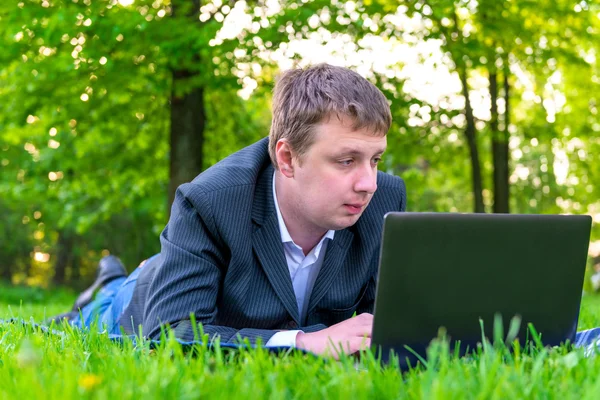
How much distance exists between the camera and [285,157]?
283 centimetres

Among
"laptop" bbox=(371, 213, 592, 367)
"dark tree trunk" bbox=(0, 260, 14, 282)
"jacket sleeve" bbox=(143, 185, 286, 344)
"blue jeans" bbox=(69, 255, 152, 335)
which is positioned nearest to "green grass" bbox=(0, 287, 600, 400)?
"laptop" bbox=(371, 213, 592, 367)

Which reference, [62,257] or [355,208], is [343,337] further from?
[62,257]

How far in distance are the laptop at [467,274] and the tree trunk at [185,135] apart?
7470 millimetres

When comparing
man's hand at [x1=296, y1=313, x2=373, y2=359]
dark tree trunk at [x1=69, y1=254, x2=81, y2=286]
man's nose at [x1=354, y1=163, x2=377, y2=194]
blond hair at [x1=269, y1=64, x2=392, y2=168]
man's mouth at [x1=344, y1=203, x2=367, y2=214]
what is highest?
blond hair at [x1=269, y1=64, x2=392, y2=168]

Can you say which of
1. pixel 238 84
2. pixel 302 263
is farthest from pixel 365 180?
pixel 238 84

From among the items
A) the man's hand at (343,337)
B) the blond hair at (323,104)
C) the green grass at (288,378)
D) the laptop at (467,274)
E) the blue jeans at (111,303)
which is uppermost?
the blond hair at (323,104)

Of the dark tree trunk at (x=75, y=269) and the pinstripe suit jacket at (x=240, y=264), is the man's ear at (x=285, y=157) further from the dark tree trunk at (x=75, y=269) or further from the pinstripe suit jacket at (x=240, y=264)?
the dark tree trunk at (x=75, y=269)

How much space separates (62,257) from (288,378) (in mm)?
20902

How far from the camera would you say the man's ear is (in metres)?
2.79

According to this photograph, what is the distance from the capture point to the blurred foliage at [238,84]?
778cm

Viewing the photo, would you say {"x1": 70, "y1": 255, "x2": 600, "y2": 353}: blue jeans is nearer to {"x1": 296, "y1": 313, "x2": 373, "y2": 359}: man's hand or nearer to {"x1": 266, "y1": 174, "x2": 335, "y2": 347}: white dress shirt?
{"x1": 266, "y1": 174, "x2": 335, "y2": 347}: white dress shirt

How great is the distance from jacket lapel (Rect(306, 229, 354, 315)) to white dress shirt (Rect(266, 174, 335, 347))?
43mm

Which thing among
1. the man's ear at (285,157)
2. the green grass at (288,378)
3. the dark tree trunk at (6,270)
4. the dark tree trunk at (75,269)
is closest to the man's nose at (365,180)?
the man's ear at (285,157)

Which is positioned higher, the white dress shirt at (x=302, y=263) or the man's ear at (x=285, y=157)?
the man's ear at (x=285, y=157)
